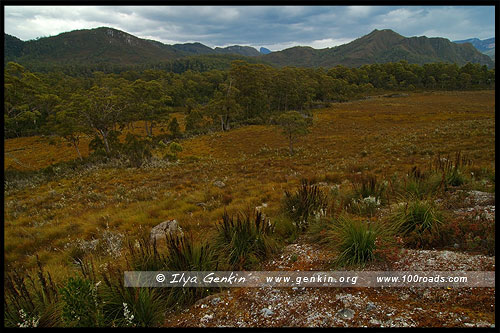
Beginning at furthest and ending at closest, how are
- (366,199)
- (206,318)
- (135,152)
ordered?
(135,152) → (366,199) → (206,318)

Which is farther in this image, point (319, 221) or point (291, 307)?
point (319, 221)

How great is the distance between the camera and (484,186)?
6281mm

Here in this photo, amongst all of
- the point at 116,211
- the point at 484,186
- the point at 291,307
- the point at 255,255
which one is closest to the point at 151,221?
the point at 116,211

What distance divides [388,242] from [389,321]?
5.21 ft

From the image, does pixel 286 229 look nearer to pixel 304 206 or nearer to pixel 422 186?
pixel 304 206

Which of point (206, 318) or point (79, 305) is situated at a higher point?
point (79, 305)

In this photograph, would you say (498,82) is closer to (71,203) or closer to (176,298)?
(176,298)

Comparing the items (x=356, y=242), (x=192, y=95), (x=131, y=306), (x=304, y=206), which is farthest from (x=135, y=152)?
(x=192, y=95)

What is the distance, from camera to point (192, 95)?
316ft

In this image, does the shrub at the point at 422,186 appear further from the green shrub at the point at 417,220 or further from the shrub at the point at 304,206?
the shrub at the point at 304,206

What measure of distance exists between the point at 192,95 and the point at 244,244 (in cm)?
9833

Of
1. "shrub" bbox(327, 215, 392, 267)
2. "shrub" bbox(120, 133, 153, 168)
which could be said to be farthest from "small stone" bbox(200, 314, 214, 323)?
"shrub" bbox(120, 133, 153, 168)

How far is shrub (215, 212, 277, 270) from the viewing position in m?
4.02

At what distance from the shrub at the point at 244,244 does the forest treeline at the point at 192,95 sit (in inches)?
980
